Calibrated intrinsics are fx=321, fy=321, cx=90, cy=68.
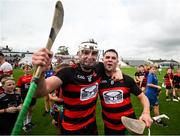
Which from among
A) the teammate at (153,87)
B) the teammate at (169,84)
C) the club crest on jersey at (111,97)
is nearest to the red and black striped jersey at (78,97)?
the club crest on jersey at (111,97)

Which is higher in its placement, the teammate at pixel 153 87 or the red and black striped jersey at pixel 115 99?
the red and black striped jersey at pixel 115 99

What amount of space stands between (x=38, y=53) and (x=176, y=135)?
7.35m

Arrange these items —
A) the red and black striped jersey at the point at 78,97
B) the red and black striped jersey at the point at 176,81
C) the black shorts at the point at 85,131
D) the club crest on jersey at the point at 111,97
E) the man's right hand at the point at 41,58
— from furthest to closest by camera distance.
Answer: the red and black striped jersey at the point at 176,81
the club crest on jersey at the point at 111,97
the black shorts at the point at 85,131
the red and black striped jersey at the point at 78,97
the man's right hand at the point at 41,58

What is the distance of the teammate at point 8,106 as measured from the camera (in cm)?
629

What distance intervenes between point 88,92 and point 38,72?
1.79m

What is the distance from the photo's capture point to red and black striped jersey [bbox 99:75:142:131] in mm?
5156

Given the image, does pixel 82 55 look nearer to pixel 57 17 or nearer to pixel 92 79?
pixel 92 79

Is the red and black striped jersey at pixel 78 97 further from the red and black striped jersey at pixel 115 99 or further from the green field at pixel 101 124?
the green field at pixel 101 124

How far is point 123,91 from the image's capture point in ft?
17.2

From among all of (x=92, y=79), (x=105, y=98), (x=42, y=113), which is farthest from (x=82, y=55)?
(x=42, y=113)

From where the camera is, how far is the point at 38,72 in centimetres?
261

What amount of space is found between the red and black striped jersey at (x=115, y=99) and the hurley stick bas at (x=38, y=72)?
8.20 ft

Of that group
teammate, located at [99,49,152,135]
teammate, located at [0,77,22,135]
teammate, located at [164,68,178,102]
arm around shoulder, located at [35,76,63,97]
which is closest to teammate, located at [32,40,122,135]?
arm around shoulder, located at [35,76,63,97]

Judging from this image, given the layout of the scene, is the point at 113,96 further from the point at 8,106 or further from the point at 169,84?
the point at 169,84
